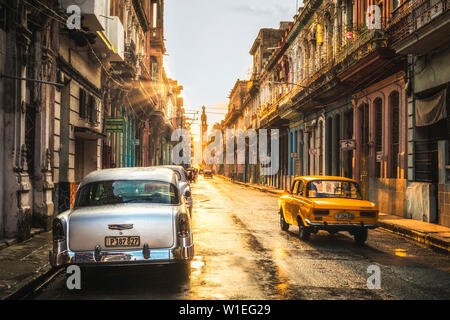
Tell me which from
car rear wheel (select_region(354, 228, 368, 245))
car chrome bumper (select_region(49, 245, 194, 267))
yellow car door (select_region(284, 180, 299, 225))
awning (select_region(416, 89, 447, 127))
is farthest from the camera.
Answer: awning (select_region(416, 89, 447, 127))

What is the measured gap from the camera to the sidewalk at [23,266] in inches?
254

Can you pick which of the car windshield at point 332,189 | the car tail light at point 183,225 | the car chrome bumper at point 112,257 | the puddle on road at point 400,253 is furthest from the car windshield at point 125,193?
the puddle on road at point 400,253

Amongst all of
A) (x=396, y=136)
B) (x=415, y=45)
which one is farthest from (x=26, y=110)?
(x=396, y=136)

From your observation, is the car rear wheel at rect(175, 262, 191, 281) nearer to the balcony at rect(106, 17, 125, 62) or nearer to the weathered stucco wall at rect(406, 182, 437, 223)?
the weathered stucco wall at rect(406, 182, 437, 223)

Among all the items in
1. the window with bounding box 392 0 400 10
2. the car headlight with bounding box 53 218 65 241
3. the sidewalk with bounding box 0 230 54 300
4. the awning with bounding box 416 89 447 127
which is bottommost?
the sidewalk with bounding box 0 230 54 300

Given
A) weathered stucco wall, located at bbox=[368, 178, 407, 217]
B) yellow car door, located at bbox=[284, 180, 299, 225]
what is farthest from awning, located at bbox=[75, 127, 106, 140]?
weathered stucco wall, located at bbox=[368, 178, 407, 217]

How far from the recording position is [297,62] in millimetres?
36750

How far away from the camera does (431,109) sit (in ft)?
50.3

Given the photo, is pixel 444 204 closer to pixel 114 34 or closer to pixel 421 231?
pixel 421 231

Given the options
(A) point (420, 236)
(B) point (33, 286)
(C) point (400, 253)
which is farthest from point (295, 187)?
(B) point (33, 286)

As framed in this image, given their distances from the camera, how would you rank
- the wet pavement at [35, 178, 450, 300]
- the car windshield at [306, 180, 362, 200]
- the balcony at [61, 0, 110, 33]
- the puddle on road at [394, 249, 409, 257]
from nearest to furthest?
the wet pavement at [35, 178, 450, 300] < the puddle on road at [394, 249, 409, 257] < the car windshield at [306, 180, 362, 200] < the balcony at [61, 0, 110, 33]

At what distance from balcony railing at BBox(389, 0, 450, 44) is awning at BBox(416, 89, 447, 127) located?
2.05 m

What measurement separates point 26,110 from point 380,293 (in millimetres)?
8838

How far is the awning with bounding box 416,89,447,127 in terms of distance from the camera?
1462cm
